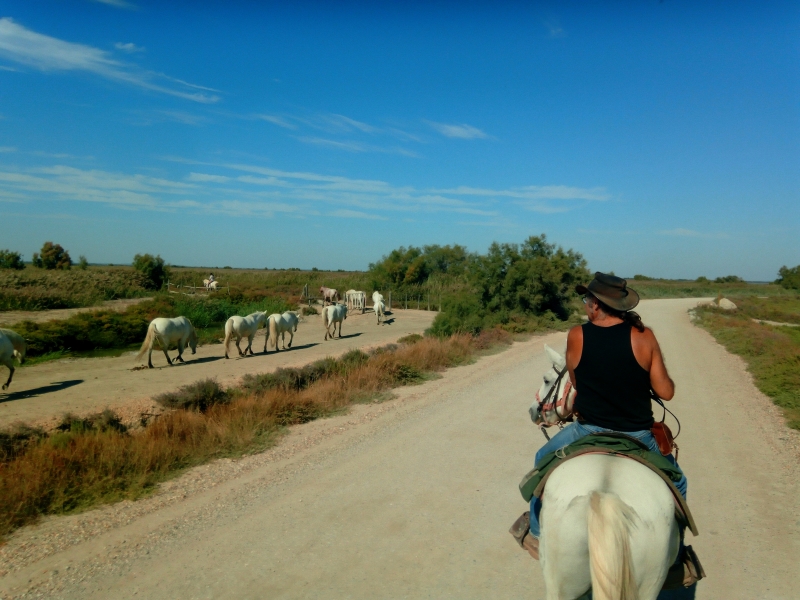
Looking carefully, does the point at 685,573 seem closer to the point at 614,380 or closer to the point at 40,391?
the point at 614,380

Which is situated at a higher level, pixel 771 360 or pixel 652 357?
pixel 652 357

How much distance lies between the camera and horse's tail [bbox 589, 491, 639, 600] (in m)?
2.43

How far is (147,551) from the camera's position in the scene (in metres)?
4.63

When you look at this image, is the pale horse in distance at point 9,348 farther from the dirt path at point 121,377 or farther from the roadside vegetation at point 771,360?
the roadside vegetation at point 771,360

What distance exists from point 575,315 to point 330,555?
29617mm

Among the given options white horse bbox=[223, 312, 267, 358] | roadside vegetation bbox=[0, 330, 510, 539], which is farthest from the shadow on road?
roadside vegetation bbox=[0, 330, 510, 539]

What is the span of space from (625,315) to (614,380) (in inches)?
17.1

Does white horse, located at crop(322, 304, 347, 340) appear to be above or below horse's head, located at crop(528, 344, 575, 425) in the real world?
below

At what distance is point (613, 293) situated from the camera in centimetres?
354

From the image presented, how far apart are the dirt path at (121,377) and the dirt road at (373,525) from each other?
392 centimetres

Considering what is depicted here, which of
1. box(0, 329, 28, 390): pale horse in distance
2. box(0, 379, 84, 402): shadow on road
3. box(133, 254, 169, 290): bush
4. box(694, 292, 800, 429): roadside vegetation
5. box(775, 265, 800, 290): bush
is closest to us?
box(694, 292, 800, 429): roadside vegetation

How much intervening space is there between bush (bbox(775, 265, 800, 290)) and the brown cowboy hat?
106 m

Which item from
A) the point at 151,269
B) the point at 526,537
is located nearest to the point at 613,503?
the point at 526,537

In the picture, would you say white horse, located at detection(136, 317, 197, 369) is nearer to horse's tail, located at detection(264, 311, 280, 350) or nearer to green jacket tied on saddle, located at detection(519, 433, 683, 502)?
horse's tail, located at detection(264, 311, 280, 350)
